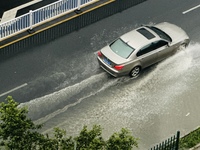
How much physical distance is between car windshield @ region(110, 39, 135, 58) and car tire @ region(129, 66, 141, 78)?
68cm

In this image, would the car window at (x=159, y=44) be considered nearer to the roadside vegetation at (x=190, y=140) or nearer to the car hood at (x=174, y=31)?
the car hood at (x=174, y=31)

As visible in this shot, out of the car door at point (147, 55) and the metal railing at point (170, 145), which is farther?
the car door at point (147, 55)

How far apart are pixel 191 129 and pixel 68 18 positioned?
8516 mm

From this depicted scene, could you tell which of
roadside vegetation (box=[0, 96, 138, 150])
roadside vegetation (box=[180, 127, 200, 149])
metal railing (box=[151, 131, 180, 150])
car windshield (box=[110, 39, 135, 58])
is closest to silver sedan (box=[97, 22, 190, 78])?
car windshield (box=[110, 39, 135, 58])

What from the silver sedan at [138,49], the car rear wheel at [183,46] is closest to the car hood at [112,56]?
the silver sedan at [138,49]

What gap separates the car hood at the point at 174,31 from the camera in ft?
80.0

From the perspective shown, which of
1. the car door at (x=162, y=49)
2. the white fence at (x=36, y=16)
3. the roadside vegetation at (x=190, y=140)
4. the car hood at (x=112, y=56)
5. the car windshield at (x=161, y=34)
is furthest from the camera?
the white fence at (x=36, y=16)

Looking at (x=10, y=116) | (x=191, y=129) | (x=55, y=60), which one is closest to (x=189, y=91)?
(x=191, y=129)

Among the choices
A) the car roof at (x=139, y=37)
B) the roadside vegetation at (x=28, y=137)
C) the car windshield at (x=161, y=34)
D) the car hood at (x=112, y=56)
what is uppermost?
the roadside vegetation at (x=28, y=137)

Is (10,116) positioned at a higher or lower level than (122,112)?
higher

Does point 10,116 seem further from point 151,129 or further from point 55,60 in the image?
point 55,60

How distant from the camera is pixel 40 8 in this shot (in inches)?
1007

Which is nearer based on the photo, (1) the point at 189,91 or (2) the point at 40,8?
(1) the point at 189,91

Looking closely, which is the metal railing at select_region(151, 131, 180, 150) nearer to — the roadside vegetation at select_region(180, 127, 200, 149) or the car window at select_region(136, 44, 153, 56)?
the roadside vegetation at select_region(180, 127, 200, 149)
